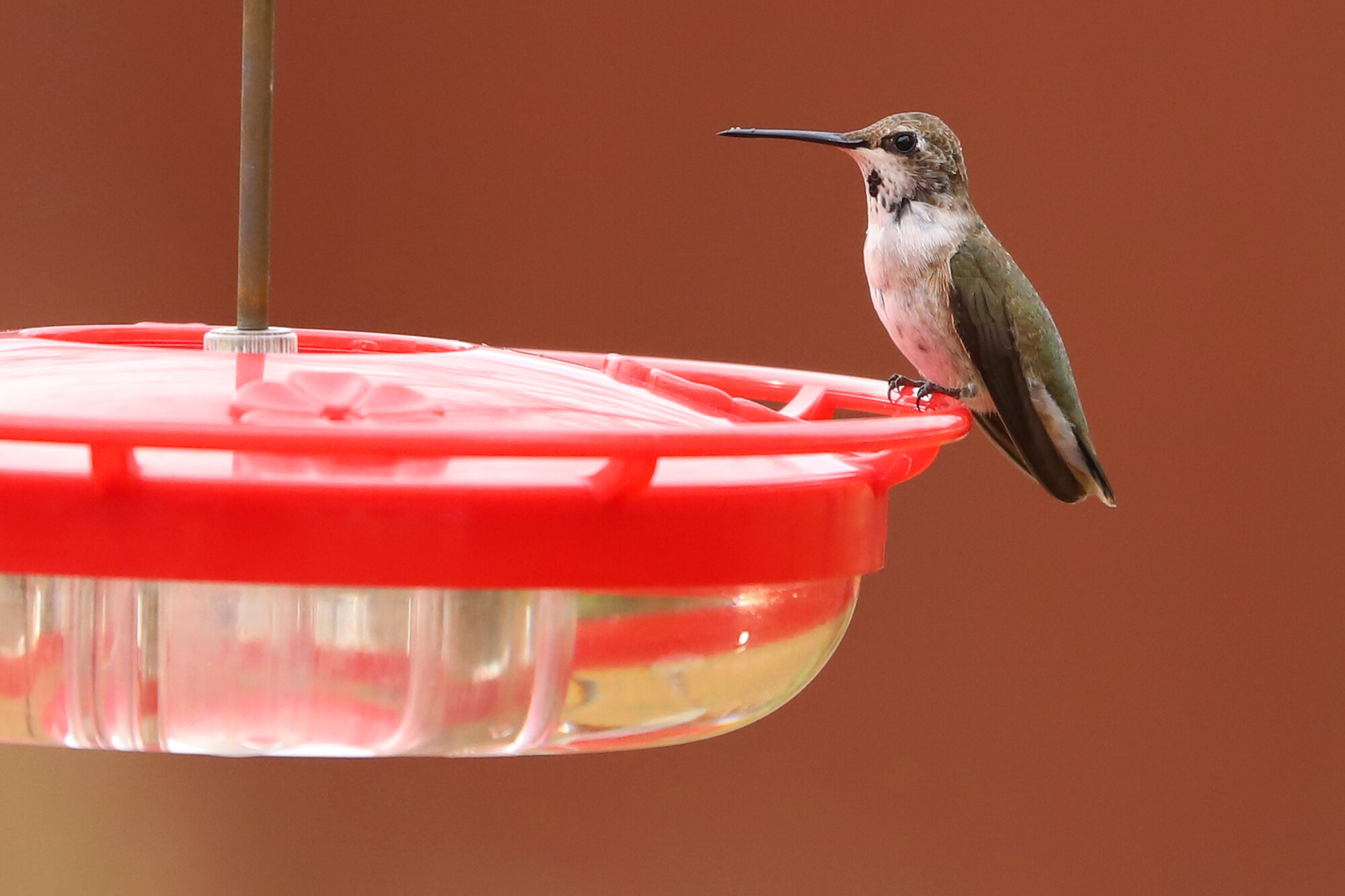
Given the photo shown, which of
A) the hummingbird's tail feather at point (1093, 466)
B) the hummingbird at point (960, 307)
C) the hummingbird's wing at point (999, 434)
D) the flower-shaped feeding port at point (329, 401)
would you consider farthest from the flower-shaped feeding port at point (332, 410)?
the hummingbird's tail feather at point (1093, 466)

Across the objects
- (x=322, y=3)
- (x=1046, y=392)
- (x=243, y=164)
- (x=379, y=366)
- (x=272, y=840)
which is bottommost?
(x=272, y=840)

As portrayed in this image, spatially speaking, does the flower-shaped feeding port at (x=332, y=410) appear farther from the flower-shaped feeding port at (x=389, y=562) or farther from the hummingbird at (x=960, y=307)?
the hummingbird at (x=960, y=307)

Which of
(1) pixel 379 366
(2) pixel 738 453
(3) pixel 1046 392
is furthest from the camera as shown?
(3) pixel 1046 392

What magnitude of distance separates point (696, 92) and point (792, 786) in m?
1.29

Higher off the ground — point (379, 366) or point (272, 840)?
point (379, 366)

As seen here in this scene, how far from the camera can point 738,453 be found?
0.68m

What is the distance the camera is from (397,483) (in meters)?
0.68

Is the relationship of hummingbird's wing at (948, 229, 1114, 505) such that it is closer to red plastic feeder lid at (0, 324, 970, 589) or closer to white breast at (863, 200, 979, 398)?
white breast at (863, 200, 979, 398)

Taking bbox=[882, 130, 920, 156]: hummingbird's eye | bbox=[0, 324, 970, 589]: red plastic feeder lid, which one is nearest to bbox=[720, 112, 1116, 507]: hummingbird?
bbox=[882, 130, 920, 156]: hummingbird's eye

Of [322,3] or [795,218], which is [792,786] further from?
[322,3]

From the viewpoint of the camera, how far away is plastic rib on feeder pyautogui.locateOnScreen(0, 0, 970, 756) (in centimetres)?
66

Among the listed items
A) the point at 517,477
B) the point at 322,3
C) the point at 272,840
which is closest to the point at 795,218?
the point at 322,3

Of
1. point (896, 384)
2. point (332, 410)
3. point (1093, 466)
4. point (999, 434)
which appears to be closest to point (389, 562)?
point (332, 410)

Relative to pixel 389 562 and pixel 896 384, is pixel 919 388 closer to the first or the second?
pixel 896 384
